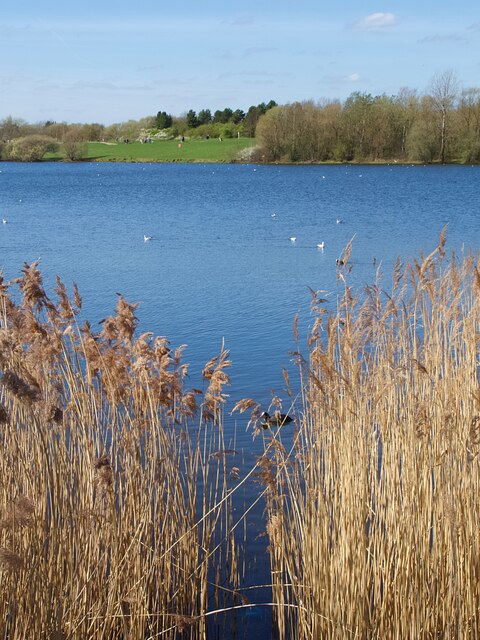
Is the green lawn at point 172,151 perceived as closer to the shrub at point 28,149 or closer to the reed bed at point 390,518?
the shrub at point 28,149

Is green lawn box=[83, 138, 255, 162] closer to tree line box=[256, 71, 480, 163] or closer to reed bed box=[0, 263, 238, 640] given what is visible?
tree line box=[256, 71, 480, 163]

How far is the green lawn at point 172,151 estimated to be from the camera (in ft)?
289

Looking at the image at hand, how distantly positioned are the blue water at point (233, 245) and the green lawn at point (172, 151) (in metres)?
36.0

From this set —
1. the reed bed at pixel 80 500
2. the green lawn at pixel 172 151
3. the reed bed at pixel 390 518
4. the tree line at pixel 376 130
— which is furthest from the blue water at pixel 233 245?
the green lawn at pixel 172 151

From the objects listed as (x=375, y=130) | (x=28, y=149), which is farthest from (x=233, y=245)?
(x=28, y=149)

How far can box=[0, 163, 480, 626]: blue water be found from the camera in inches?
526

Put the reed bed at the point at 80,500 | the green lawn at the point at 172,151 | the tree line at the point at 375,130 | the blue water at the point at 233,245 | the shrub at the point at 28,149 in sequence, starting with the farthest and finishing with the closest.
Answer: the shrub at the point at 28,149 → the green lawn at the point at 172,151 → the tree line at the point at 375,130 → the blue water at the point at 233,245 → the reed bed at the point at 80,500

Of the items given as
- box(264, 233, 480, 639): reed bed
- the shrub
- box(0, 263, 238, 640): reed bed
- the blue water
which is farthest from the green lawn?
box(264, 233, 480, 639): reed bed

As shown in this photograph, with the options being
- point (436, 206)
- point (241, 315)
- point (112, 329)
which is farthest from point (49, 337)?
point (436, 206)

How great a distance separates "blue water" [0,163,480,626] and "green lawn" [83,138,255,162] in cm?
3605

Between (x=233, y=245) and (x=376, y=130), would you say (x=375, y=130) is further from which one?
(x=233, y=245)

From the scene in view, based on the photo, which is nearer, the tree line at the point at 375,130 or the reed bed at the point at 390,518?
the reed bed at the point at 390,518

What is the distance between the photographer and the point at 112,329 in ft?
14.9

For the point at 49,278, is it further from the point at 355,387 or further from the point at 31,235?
the point at 355,387
